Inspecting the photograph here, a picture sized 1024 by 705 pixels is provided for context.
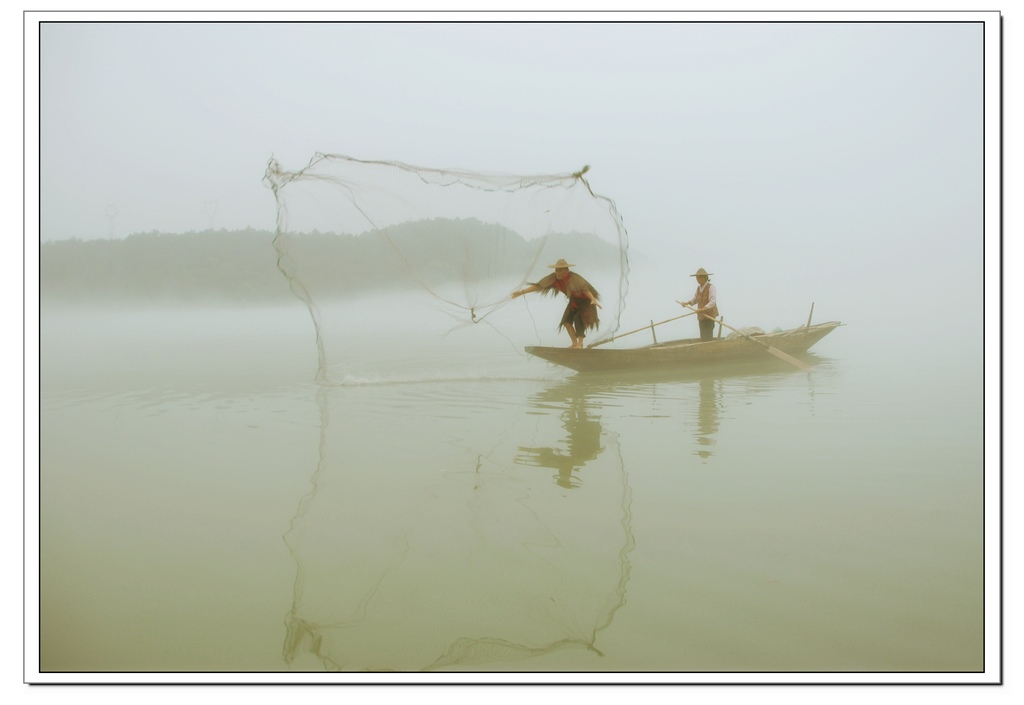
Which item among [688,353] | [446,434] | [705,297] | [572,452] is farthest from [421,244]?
[705,297]

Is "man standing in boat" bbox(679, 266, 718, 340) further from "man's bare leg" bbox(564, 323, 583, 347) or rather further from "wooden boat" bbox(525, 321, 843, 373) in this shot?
"man's bare leg" bbox(564, 323, 583, 347)

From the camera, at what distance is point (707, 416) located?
5.19 meters

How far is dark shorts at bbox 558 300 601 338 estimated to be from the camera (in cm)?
726

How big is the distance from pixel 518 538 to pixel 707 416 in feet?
8.88

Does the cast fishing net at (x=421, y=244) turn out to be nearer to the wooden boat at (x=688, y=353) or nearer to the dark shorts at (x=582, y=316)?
A: the dark shorts at (x=582, y=316)

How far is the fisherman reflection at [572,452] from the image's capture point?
3.72 m

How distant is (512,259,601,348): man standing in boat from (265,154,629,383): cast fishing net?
0.32 feet

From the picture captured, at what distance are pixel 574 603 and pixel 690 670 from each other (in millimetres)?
425

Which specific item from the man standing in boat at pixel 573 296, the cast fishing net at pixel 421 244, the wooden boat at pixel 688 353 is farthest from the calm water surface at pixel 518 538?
the man standing in boat at pixel 573 296

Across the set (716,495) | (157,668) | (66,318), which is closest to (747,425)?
(716,495)

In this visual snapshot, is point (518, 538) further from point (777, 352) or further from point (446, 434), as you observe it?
point (777, 352)

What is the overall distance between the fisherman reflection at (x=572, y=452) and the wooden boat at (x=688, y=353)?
1771mm

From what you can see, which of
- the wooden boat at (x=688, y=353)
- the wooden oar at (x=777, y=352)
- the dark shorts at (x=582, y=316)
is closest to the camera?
the wooden boat at (x=688, y=353)

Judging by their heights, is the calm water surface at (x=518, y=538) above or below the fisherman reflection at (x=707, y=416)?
below
